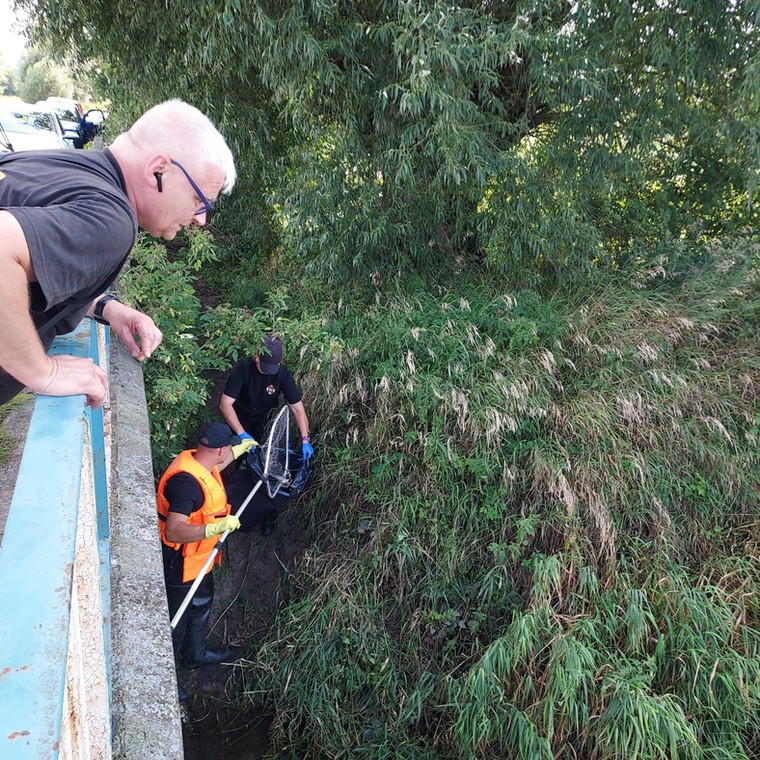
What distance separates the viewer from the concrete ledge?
176 cm

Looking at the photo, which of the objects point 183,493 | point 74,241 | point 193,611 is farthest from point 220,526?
point 74,241

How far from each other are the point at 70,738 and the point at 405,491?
148 inches

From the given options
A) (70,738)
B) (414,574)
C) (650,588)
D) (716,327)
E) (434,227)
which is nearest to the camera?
(70,738)

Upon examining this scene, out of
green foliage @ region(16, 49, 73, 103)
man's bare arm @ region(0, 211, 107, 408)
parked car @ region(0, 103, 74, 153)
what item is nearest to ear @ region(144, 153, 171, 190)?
man's bare arm @ region(0, 211, 107, 408)

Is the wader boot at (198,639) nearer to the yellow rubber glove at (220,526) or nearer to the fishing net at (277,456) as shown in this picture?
the yellow rubber glove at (220,526)

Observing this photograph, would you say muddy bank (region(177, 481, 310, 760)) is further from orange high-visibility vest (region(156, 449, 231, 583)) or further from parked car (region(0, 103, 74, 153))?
parked car (region(0, 103, 74, 153))

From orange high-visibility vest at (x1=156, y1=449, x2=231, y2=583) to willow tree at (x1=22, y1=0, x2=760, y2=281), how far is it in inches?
103

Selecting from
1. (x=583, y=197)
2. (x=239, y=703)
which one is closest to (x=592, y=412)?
(x=583, y=197)

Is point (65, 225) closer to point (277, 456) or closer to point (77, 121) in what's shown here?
point (277, 456)

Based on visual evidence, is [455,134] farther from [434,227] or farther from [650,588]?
[650,588]

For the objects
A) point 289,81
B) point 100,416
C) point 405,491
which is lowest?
point 405,491

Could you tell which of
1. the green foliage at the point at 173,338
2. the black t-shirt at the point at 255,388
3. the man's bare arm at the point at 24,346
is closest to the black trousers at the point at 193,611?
the green foliage at the point at 173,338

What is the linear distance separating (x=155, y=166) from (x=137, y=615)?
152 cm

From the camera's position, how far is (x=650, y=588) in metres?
3.83
